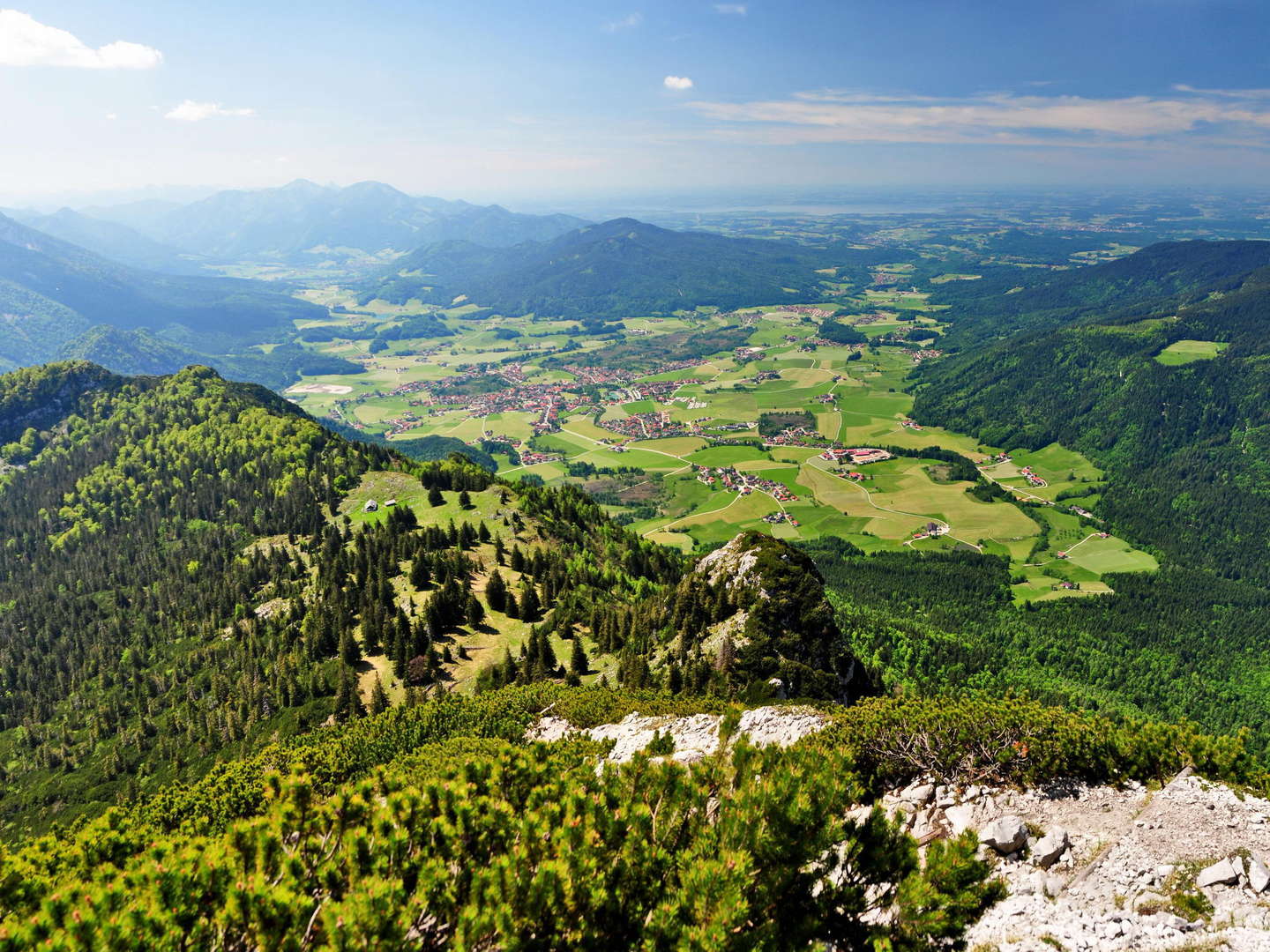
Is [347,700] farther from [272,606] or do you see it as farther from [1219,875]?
[1219,875]

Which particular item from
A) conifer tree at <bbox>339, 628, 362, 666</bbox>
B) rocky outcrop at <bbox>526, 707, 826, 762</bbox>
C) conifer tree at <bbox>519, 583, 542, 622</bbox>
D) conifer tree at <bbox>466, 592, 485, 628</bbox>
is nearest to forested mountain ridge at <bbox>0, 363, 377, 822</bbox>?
conifer tree at <bbox>339, 628, 362, 666</bbox>

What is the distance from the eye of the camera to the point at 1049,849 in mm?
23500

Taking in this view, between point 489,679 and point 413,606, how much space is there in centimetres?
2725

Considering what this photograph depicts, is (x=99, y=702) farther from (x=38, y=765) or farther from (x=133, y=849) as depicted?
(x=133, y=849)

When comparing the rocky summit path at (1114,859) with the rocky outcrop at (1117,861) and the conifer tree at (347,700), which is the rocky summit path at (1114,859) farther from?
the conifer tree at (347,700)

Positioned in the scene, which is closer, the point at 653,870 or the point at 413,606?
the point at 653,870

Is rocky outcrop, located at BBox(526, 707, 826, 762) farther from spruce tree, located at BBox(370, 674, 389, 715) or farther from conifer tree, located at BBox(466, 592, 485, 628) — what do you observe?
conifer tree, located at BBox(466, 592, 485, 628)

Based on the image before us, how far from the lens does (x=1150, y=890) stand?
21.3 m

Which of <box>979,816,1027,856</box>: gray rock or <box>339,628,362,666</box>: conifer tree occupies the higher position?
<box>979,816,1027,856</box>: gray rock

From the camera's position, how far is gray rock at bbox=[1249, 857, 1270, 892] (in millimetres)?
20312

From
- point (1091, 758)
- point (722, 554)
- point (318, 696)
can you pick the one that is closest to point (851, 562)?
point (722, 554)

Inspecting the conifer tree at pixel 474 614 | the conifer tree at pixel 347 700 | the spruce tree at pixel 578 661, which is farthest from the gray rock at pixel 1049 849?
the conifer tree at pixel 474 614

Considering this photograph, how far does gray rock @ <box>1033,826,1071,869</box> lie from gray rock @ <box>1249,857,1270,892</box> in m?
5.16

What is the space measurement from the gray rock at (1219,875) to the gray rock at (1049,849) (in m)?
3.86
